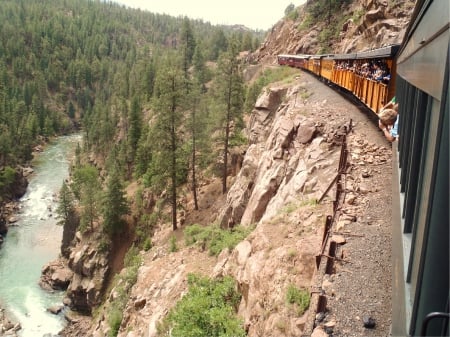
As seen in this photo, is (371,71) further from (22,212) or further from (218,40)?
(218,40)

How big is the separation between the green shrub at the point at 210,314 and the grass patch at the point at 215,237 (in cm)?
437

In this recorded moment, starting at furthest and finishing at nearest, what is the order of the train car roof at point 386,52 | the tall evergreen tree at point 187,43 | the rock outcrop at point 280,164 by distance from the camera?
1. the tall evergreen tree at point 187,43
2. the rock outcrop at point 280,164
3. the train car roof at point 386,52

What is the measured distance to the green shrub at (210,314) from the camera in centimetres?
961

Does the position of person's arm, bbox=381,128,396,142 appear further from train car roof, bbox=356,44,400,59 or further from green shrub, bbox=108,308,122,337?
green shrub, bbox=108,308,122,337

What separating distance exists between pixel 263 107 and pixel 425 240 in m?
27.2

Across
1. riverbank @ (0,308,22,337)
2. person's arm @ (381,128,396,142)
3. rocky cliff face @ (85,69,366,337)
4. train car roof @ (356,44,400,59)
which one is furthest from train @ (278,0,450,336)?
riverbank @ (0,308,22,337)

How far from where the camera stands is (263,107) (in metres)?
29.3

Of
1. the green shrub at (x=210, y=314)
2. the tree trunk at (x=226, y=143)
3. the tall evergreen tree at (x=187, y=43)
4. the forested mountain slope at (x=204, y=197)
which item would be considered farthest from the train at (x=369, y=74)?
the tall evergreen tree at (x=187, y=43)

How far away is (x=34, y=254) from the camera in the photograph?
4475 cm

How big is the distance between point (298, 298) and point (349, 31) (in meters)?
42.9

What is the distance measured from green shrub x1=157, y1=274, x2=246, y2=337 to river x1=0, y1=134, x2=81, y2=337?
2395 centimetres

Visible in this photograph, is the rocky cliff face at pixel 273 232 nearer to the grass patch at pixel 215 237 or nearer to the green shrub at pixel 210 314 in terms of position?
the green shrub at pixel 210 314

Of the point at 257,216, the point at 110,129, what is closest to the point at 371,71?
the point at 257,216

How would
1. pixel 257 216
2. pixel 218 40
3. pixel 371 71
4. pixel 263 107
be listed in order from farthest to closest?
pixel 218 40 → pixel 263 107 → pixel 257 216 → pixel 371 71
